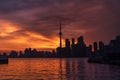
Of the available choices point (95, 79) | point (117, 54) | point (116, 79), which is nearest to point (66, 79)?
point (95, 79)

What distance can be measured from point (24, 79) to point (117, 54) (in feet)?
404

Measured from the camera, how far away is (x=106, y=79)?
59781mm

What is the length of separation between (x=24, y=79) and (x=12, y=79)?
264 cm

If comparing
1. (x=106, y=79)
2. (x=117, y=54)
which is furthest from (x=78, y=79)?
(x=117, y=54)

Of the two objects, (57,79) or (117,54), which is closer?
(57,79)

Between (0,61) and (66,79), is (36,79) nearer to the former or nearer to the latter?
(66,79)

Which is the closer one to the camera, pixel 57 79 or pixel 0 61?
pixel 57 79

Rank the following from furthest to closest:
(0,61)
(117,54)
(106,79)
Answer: (0,61)
(117,54)
(106,79)

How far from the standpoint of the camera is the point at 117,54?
177000 millimetres

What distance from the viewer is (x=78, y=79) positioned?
61.2 m

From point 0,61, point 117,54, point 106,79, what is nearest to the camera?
point 106,79

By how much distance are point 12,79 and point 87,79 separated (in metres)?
16.0

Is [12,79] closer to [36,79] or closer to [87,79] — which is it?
[36,79]

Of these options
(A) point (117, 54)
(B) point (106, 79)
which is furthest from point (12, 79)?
(A) point (117, 54)
